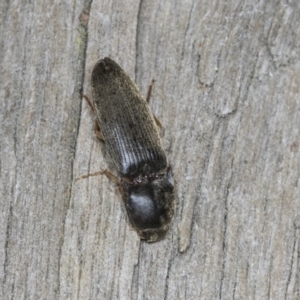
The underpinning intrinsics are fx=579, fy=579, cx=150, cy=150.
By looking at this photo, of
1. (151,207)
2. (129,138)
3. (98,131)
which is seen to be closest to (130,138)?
(129,138)

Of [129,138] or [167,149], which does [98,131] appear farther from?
[167,149]

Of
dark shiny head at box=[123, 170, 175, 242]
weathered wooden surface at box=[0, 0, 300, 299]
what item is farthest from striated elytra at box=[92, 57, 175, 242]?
weathered wooden surface at box=[0, 0, 300, 299]

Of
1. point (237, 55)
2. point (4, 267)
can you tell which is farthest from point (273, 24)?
point (4, 267)

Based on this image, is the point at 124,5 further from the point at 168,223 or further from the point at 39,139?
the point at 168,223

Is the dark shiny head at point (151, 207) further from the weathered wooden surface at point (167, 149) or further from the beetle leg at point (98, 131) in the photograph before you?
the beetle leg at point (98, 131)

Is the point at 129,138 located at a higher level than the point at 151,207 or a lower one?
higher

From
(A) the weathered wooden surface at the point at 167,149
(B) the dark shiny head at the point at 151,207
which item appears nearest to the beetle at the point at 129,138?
(B) the dark shiny head at the point at 151,207
